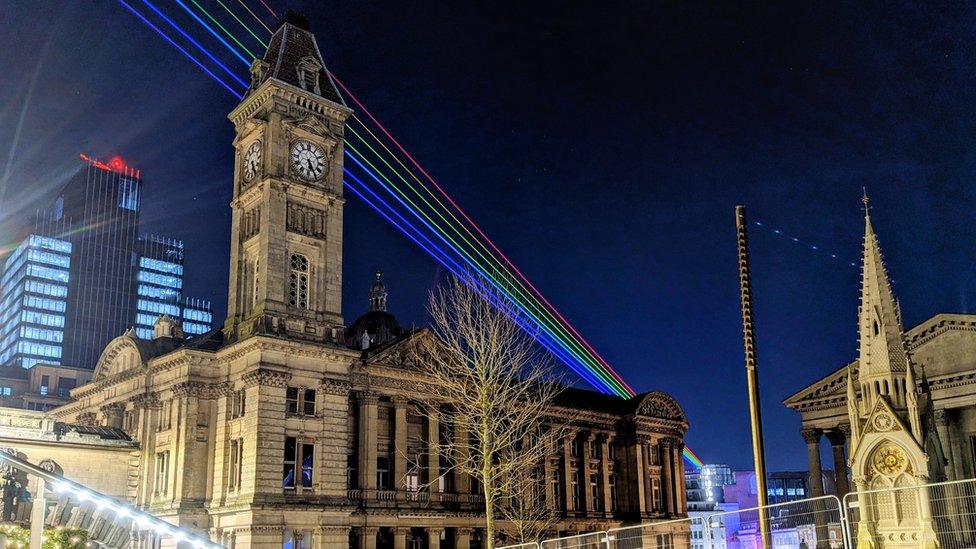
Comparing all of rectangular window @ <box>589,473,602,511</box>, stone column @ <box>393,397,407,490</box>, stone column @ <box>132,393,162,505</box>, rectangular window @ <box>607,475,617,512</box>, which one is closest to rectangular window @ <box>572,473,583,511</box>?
rectangular window @ <box>589,473,602,511</box>

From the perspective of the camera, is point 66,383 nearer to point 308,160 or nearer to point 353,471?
point 353,471

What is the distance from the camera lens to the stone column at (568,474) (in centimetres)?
7512

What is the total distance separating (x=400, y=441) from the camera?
62.5 m

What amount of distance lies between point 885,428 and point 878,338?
3.86m

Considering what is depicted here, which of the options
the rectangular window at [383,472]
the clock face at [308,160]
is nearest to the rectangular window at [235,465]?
the rectangular window at [383,472]

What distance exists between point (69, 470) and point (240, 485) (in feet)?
42.4

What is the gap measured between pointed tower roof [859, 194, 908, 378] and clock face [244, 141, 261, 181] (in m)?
38.7

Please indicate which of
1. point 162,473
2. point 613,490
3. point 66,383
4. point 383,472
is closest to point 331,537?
point 383,472

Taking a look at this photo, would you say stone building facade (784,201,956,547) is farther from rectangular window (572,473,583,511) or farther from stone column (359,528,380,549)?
rectangular window (572,473,583,511)

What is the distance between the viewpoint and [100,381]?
227ft

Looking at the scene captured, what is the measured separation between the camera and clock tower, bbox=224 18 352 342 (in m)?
56.9

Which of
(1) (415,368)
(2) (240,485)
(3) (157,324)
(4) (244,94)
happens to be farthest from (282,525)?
(4) (244,94)

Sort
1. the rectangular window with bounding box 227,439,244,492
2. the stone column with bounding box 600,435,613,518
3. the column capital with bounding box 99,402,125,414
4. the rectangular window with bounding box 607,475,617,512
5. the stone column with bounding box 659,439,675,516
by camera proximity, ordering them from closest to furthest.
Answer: the rectangular window with bounding box 227,439,244,492, the column capital with bounding box 99,402,125,414, the stone column with bounding box 600,435,613,518, the rectangular window with bounding box 607,475,617,512, the stone column with bounding box 659,439,675,516

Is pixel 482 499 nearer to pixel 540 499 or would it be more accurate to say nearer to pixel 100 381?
pixel 540 499
